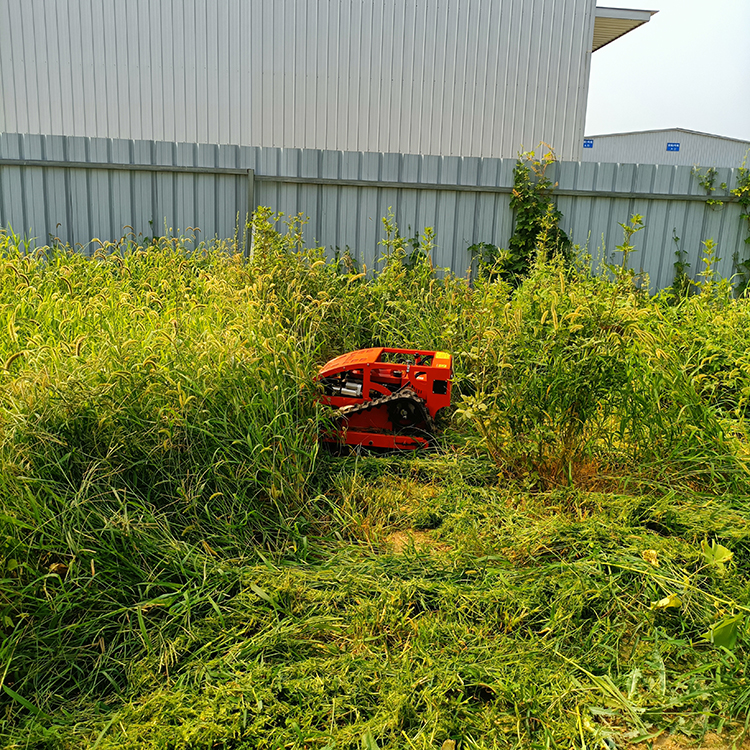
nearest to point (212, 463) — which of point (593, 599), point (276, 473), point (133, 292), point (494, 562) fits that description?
point (276, 473)

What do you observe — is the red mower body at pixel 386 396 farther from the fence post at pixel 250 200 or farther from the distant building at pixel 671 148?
the distant building at pixel 671 148

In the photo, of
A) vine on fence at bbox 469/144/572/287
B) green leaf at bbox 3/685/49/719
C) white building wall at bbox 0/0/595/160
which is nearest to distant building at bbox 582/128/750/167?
white building wall at bbox 0/0/595/160

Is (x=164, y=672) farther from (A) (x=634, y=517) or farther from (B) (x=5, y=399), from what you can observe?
(A) (x=634, y=517)

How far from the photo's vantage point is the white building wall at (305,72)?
9828mm

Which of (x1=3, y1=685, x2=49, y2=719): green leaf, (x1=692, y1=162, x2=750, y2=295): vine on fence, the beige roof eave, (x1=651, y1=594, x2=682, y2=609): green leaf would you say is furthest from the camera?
the beige roof eave

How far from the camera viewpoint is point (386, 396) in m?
3.54

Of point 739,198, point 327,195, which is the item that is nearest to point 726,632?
point 327,195

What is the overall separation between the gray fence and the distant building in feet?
68.4

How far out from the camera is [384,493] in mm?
3160

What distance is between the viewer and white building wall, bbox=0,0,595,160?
9.83 meters

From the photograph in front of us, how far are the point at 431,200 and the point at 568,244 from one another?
1620 millimetres

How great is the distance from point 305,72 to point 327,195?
4353 mm

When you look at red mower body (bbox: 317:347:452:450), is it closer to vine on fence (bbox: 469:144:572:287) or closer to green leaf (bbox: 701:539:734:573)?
green leaf (bbox: 701:539:734:573)

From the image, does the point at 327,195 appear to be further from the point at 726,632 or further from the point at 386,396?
the point at 726,632
